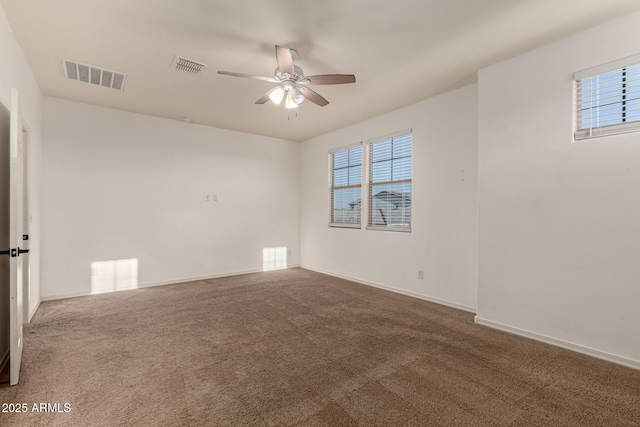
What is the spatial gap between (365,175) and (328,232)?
141 cm

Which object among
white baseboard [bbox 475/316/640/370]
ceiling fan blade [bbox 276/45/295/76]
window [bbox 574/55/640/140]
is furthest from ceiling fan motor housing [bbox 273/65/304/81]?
white baseboard [bbox 475/316/640/370]

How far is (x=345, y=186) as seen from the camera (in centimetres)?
561

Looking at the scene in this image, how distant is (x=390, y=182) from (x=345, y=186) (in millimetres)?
1061

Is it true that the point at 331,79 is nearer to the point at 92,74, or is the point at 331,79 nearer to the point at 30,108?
the point at 92,74

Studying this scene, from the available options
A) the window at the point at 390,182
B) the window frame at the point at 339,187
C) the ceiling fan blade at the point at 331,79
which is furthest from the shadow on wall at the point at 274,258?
the ceiling fan blade at the point at 331,79

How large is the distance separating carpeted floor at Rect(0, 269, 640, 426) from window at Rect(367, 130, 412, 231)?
1534 millimetres

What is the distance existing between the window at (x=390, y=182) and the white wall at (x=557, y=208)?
1.31 metres

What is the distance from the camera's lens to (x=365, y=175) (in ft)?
16.9

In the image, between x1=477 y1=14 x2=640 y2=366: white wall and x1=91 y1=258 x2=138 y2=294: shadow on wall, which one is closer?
x1=477 y1=14 x2=640 y2=366: white wall

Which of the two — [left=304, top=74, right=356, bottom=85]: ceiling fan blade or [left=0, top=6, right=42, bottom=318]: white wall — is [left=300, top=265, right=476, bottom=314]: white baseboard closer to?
[left=304, top=74, right=356, bottom=85]: ceiling fan blade

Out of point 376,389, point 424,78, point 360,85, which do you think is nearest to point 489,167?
point 424,78

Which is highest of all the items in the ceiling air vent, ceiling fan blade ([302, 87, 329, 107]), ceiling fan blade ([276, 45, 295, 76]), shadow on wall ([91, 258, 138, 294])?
the ceiling air vent

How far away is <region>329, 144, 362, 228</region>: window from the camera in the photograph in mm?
5363

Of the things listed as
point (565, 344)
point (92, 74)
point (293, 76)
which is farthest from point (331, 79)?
point (565, 344)
